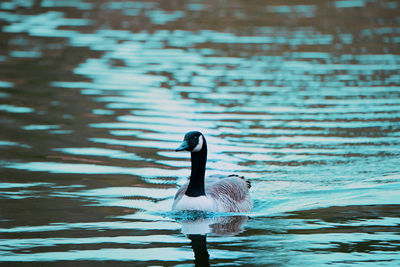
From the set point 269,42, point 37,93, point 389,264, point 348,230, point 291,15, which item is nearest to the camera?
point 389,264

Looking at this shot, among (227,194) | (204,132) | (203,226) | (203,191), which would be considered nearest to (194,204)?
(203,191)

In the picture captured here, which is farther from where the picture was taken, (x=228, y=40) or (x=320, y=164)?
(x=228, y=40)

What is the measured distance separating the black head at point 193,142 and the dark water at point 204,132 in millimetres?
1092

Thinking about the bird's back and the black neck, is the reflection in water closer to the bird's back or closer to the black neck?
the bird's back

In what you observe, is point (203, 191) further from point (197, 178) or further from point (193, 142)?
point (193, 142)

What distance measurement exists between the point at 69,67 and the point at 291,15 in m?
15.2

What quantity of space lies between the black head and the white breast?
29.9 inches

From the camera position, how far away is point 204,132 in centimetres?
1683

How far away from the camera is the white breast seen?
11.2 m

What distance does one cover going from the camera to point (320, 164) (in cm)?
1442

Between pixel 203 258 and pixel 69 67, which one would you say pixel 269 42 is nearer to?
pixel 69 67

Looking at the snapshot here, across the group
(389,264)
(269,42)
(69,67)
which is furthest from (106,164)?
(269,42)

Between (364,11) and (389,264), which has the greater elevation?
(364,11)

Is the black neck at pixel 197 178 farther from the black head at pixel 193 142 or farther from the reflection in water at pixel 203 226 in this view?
the reflection in water at pixel 203 226
